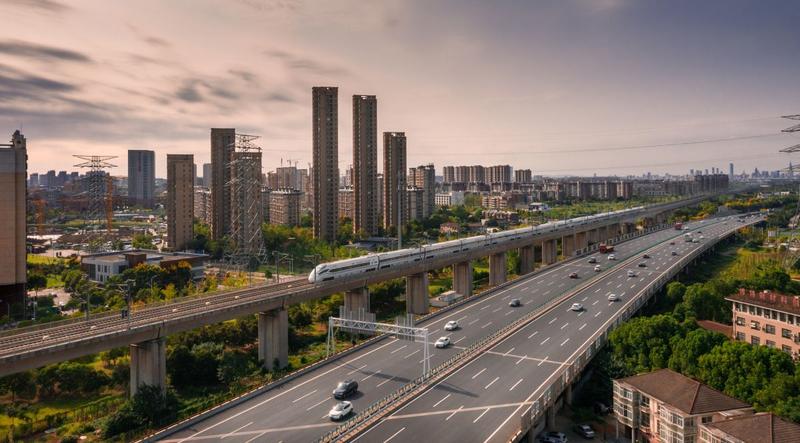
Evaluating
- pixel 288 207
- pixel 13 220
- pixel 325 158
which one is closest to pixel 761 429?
pixel 13 220

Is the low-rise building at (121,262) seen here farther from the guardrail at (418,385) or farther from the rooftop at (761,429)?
→ the rooftop at (761,429)

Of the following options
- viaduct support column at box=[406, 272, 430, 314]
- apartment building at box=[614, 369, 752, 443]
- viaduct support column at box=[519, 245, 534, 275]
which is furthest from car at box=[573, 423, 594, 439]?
viaduct support column at box=[519, 245, 534, 275]

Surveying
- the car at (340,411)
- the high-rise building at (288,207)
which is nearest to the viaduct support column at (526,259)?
the car at (340,411)

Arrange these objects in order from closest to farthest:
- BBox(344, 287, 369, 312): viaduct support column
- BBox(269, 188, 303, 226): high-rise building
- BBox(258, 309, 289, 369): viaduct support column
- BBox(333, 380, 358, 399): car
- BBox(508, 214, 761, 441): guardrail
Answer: BBox(508, 214, 761, 441): guardrail → BBox(333, 380, 358, 399): car → BBox(258, 309, 289, 369): viaduct support column → BBox(344, 287, 369, 312): viaduct support column → BBox(269, 188, 303, 226): high-rise building

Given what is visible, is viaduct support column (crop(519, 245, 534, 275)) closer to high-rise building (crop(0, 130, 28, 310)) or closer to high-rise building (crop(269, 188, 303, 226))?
high-rise building (crop(0, 130, 28, 310))

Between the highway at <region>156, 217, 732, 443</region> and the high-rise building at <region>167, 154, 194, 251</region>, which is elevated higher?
the high-rise building at <region>167, 154, 194, 251</region>

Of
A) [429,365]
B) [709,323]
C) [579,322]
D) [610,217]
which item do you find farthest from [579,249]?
[429,365]
